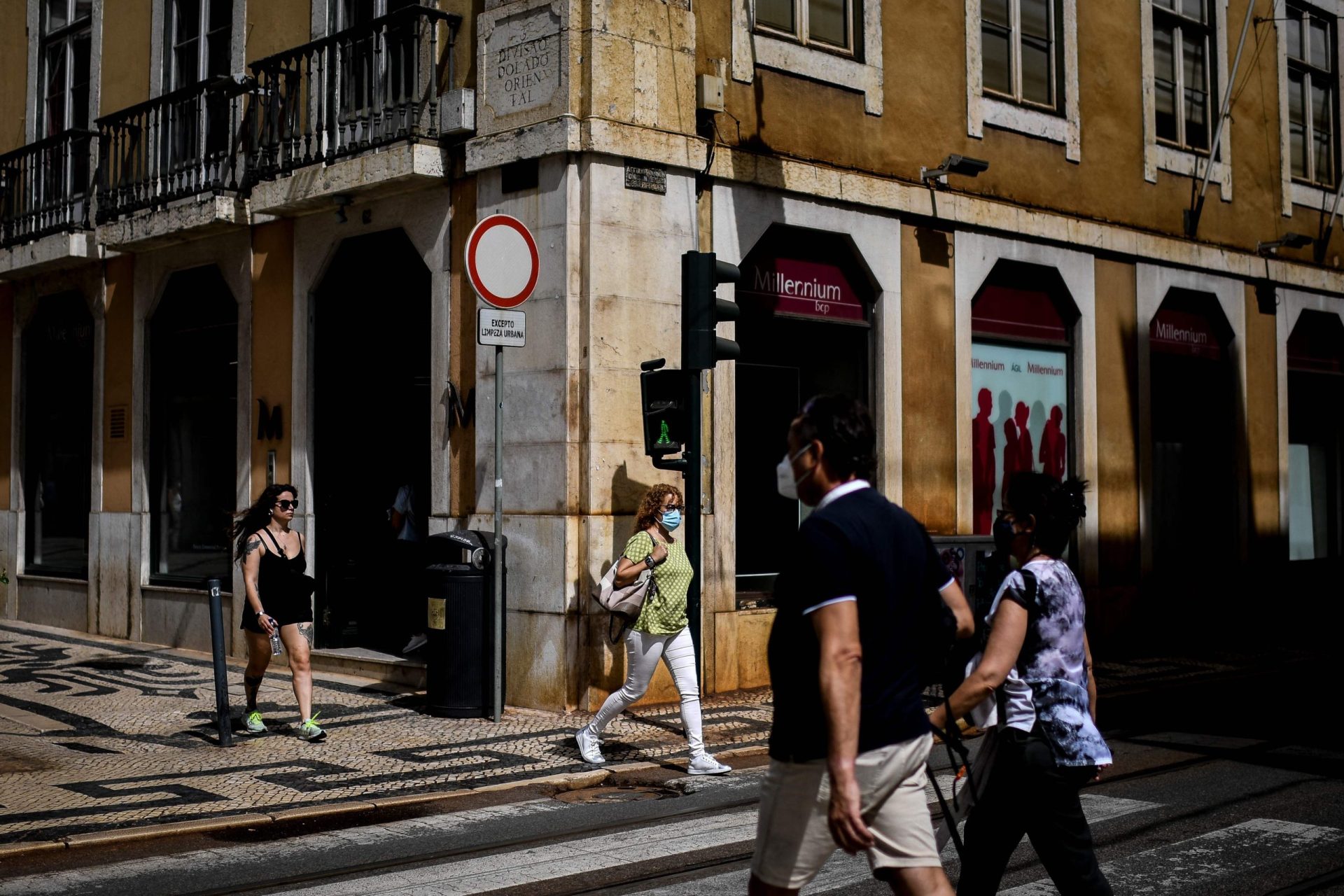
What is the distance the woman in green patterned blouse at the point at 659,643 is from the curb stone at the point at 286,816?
36 cm

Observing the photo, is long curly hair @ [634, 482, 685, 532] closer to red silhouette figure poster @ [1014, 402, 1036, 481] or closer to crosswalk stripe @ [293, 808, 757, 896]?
crosswalk stripe @ [293, 808, 757, 896]

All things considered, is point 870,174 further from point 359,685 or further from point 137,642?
point 137,642

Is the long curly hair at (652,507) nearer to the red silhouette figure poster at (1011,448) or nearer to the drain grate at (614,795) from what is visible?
the drain grate at (614,795)

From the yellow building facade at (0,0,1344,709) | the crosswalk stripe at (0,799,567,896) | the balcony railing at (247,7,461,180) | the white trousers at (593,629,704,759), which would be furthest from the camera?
the balcony railing at (247,7,461,180)

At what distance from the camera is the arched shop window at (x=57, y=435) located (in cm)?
1711

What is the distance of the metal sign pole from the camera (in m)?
10.4

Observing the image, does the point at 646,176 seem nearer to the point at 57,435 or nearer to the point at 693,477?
the point at 693,477

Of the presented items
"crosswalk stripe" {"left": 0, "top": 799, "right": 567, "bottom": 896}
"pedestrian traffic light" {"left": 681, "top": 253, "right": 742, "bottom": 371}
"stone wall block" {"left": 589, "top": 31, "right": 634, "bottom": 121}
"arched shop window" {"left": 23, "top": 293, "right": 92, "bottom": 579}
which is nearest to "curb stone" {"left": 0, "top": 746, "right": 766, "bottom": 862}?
"crosswalk stripe" {"left": 0, "top": 799, "right": 567, "bottom": 896}

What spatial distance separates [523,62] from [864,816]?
8.97 m

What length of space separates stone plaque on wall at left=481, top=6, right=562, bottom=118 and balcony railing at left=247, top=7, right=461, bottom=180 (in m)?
0.60

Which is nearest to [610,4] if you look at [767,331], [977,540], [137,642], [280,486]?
[767,331]

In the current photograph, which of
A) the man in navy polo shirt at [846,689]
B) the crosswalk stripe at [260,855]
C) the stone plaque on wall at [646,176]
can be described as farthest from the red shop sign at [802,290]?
the man in navy polo shirt at [846,689]

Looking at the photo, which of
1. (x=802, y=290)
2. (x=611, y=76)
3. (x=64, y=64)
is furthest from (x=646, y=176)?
(x=64, y=64)

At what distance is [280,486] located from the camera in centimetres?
1028
